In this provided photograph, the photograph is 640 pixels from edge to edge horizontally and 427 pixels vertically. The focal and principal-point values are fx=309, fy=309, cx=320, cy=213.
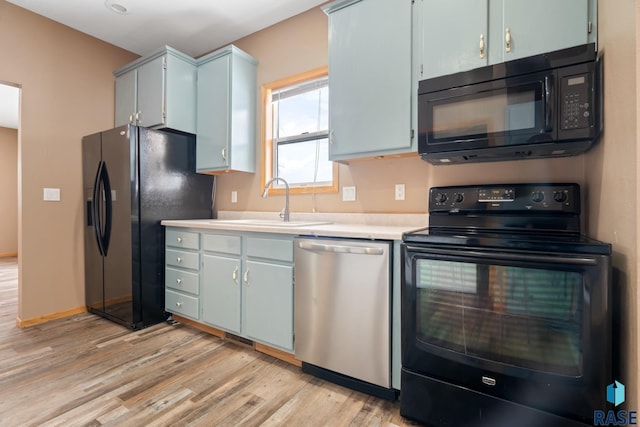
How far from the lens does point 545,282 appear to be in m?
1.19

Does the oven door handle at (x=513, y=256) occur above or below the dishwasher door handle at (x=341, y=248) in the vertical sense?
above

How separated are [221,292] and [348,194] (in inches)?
48.3

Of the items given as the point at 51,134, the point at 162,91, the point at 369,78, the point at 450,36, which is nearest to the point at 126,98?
the point at 162,91

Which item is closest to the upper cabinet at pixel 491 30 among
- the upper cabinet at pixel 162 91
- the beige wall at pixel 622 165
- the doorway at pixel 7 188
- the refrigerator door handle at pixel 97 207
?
the beige wall at pixel 622 165

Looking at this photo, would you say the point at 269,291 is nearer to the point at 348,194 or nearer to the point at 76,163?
the point at 348,194

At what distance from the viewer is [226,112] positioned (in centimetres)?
280

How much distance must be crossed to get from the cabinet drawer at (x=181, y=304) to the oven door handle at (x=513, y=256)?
1917 mm

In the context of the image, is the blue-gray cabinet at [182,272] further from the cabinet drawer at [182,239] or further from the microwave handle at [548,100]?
the microwave handle at [548,100]

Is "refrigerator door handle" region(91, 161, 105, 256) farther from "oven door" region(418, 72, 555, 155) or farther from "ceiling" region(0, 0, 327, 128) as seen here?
"oven door" region(418, 72, 555, 155)

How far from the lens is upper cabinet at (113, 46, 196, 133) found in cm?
282

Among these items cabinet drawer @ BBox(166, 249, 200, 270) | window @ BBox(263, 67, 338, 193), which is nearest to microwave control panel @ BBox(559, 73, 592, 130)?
window @ BBox(263, 67, 338, 193)

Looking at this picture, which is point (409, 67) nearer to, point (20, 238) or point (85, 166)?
point (85, 166)

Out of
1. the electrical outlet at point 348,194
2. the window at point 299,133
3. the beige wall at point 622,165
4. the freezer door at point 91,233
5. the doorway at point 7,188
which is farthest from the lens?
the doorway at point 7,188

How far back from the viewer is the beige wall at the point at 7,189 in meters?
6.37
